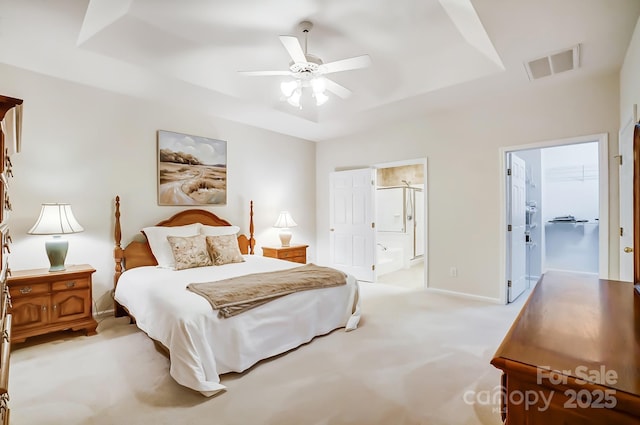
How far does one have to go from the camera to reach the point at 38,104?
122 inches

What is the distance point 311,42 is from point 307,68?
0.67 meters

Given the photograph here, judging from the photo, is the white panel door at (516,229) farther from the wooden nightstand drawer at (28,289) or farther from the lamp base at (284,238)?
the wooden nightstand drawer at (28,289)

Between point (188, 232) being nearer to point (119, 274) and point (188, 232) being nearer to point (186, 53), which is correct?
point (119, 274)

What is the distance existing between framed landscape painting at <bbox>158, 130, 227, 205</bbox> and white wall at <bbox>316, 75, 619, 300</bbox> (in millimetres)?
2620

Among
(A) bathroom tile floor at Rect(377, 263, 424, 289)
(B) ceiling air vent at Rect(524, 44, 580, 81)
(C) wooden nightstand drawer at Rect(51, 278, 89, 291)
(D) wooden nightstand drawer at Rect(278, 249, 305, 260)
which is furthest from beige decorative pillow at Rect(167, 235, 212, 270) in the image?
(B) ceiling air vent at Rect(524, 44, 580, 81)

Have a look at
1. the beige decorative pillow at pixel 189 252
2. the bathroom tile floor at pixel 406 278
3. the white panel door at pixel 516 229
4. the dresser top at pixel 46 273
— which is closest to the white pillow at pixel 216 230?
the beige decorative pillow at pixel 189 252

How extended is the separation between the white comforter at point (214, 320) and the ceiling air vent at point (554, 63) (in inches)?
110

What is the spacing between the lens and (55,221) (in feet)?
9.53

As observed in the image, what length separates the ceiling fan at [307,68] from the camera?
8.07 ft

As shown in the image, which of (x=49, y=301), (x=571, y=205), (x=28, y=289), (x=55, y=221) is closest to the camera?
(x=28, y=289)

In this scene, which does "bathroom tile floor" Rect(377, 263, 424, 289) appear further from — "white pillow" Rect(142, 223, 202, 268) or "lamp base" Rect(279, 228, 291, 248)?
"white pillow" Rect(142, 223, 202, 268)

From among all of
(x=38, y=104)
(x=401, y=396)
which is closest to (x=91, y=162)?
(x=38, y=104)

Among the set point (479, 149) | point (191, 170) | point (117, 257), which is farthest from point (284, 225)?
point (479, 149)

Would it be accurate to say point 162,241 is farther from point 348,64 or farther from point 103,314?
point 348,64
